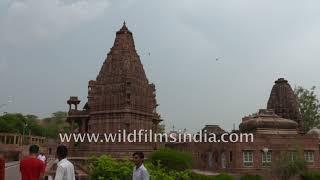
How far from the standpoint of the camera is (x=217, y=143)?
4131cm

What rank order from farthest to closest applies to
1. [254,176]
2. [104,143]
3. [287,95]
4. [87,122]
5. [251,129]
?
[287,95] → [87,122] → [251,129] → [104,143] → [254,176]

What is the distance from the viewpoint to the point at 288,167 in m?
35.1

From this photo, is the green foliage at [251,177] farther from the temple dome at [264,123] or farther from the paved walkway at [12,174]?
the paved walkway at [12,174]

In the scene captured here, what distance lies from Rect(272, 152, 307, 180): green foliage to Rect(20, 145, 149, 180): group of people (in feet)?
93.6

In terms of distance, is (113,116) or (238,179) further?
(113,116)

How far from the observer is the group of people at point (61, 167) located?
8.04m

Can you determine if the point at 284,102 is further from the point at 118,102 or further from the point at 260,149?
the point at 118,102

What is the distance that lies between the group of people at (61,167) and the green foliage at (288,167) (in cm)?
2853

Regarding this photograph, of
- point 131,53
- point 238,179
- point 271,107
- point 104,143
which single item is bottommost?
point 238,179

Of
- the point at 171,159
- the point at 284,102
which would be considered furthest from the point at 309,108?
the point at 171,159

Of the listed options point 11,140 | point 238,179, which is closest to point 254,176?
point 238,179

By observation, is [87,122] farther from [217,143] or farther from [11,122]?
[11,122]

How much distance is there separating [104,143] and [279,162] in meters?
14.0

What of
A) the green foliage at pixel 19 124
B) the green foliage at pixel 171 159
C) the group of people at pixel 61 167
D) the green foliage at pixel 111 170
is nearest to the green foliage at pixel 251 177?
the green foliage at pixel 171 159
